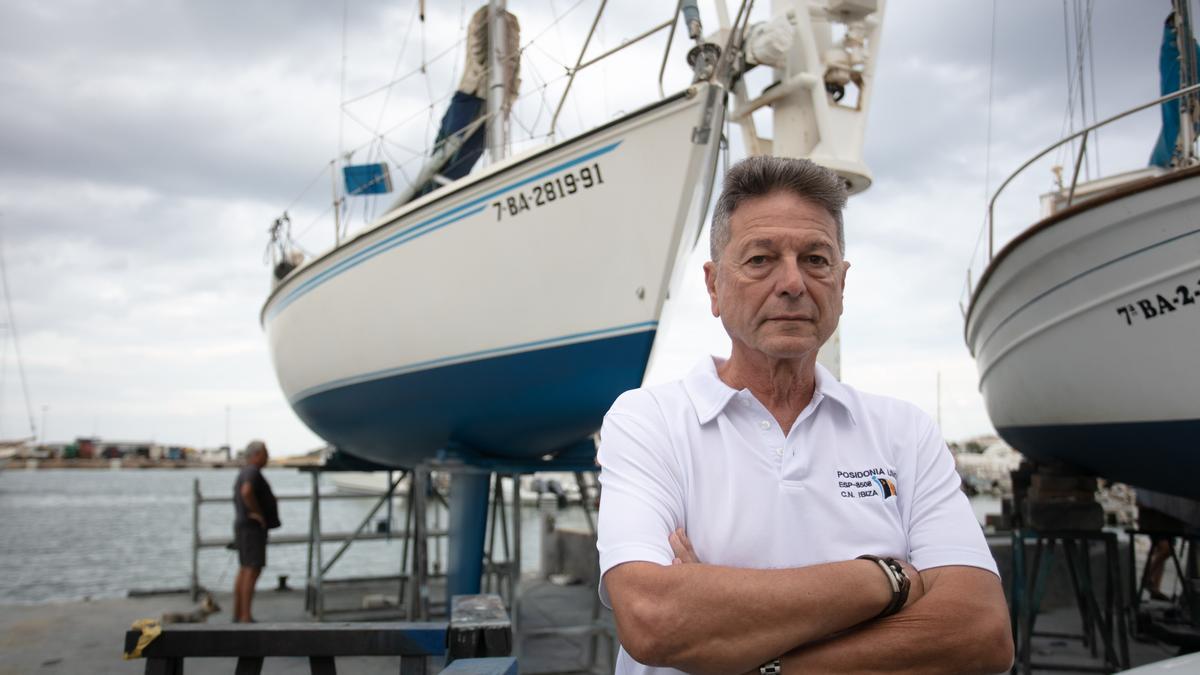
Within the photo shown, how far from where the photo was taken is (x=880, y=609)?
1395 millimetres

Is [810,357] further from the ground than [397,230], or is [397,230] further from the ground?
[397,230]

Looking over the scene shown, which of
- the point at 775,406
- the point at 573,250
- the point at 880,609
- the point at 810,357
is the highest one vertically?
the point at 573,250

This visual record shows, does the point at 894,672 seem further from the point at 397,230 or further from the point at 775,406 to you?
the point at 397,230

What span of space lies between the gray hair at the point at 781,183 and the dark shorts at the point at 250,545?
7428mm

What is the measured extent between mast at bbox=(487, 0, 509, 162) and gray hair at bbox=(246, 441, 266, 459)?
3838 millimetres

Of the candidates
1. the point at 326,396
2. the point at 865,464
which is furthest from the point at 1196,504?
the point at 326,396

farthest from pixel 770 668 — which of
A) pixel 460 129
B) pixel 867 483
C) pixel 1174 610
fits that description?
pixel 1174 610

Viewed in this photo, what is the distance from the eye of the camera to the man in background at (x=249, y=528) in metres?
7.73

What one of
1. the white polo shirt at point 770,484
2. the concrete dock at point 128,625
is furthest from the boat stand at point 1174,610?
the white polo shirt at point 770,484

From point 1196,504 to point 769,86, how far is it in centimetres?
474

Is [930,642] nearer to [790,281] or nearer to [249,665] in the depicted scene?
[790,281]

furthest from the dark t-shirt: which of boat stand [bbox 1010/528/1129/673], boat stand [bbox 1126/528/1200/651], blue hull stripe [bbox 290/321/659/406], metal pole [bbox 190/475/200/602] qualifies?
boat stand [bbox 1126/528/1200/651]

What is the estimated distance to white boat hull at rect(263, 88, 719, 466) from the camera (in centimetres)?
576

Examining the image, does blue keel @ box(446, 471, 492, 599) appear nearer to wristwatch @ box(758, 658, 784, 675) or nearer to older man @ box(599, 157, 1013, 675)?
older man @ box(599, 157, 1013, 675)
